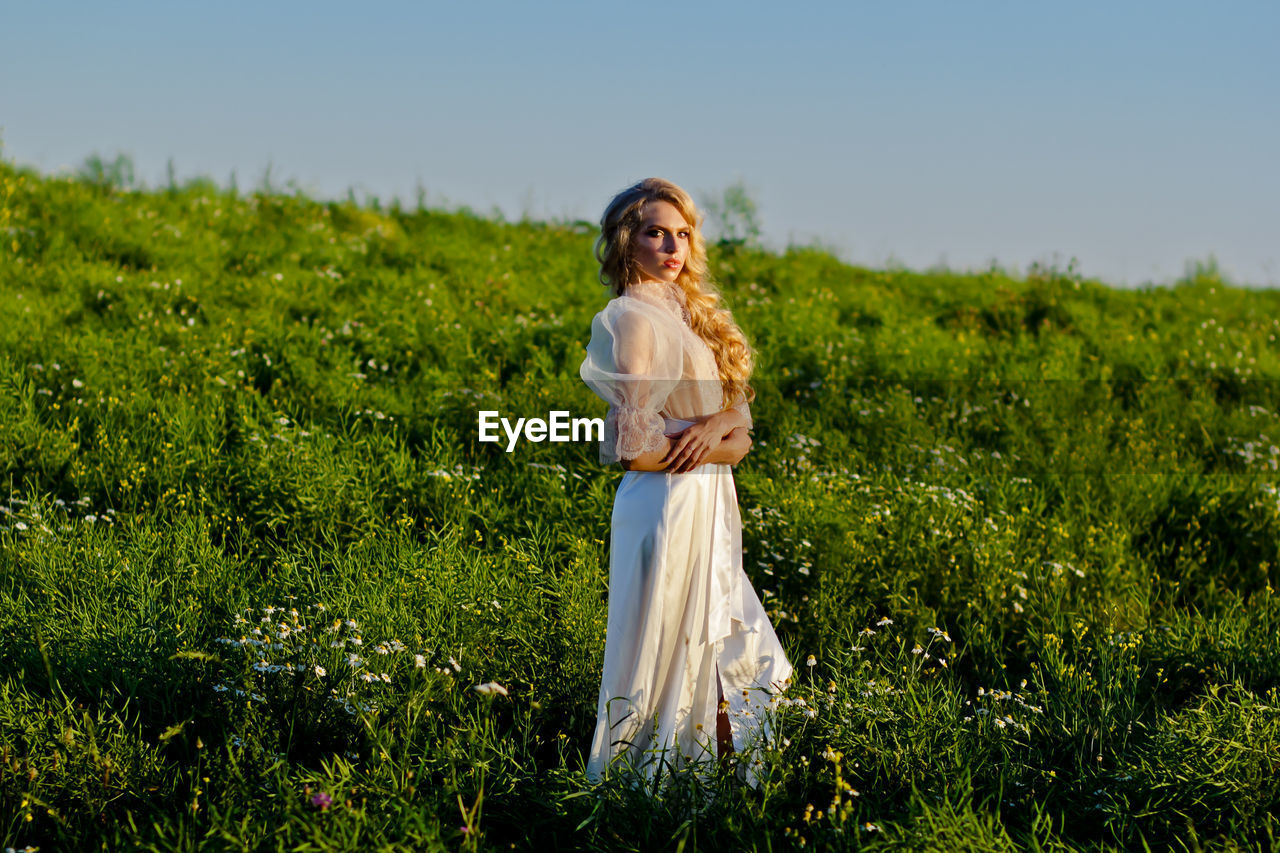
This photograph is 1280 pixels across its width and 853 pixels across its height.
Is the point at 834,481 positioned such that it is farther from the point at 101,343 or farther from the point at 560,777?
the point at 101,343

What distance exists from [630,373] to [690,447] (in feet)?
1.02

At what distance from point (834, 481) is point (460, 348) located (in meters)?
3.14

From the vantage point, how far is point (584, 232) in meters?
11.7

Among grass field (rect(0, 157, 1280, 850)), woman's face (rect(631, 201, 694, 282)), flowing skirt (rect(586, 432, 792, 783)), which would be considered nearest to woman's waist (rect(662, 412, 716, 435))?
flowing skirt (rect(586, 432, 792, 783))

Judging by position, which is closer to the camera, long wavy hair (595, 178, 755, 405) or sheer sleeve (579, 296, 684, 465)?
sheer sleeve (579, 296, 684, 465)

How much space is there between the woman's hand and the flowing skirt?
66 mm

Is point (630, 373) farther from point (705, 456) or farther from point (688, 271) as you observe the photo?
point (688, 271)

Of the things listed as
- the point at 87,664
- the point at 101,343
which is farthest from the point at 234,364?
the point at 87,664

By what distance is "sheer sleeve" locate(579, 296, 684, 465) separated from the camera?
120 inches

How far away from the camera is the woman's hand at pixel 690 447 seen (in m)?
3.13

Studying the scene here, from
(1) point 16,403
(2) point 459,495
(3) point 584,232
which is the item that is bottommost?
(2) point 459,495

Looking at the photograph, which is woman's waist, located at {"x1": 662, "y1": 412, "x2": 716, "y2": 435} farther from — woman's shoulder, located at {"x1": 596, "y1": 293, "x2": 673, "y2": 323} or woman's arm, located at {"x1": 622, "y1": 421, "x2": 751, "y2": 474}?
woman's shoulder, located at {"x1": 596, "y1": 293, "x2": 673, "y2": 323}

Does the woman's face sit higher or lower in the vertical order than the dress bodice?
higher

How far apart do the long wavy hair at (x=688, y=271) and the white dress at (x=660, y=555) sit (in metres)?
0.07
